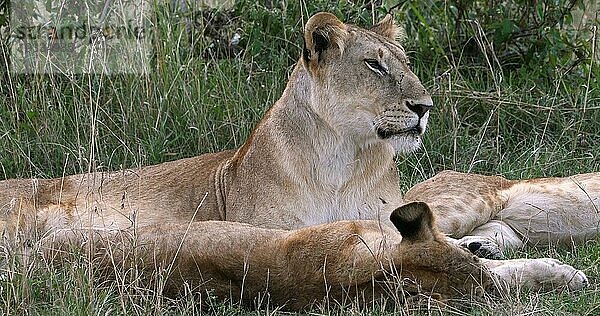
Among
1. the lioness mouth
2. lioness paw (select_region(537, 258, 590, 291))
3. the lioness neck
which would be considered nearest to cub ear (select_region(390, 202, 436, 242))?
lioness paw (select_region(537, 258, 590, 291))

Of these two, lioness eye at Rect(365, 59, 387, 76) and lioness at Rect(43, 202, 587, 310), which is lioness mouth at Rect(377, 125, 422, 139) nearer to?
lioness eye at Rect(365, 59, 387, 76)

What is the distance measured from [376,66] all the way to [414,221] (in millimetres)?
1572

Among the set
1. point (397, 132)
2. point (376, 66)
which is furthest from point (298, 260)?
point (376, 66)

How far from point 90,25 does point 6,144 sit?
3.34 feet

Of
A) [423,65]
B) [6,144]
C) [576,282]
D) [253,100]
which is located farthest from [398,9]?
[576,282]

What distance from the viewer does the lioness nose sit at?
15.0 ft

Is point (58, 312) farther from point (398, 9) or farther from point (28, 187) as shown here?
point (398, 9)

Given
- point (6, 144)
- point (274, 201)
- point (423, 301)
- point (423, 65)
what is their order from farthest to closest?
point (423, 65), point (6, 144), point (274, 201), point (423, 301)

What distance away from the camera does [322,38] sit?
4.82 metres

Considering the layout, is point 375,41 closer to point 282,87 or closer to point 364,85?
point 364,85

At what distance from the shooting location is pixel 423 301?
338cm

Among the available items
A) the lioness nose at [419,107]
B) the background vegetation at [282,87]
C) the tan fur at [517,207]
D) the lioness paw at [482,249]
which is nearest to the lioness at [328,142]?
the lioness nose at [419,107]

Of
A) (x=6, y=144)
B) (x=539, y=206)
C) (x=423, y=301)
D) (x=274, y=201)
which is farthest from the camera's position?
(x=6, y=144)

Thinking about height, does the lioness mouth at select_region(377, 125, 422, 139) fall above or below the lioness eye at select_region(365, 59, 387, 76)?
below
